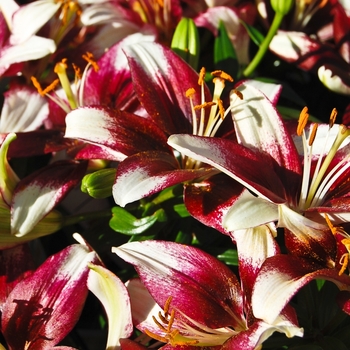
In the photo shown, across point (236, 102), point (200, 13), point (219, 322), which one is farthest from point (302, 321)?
point (200, 13)

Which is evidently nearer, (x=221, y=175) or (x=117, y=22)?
(x=221, y=175)

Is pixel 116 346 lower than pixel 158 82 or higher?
lower

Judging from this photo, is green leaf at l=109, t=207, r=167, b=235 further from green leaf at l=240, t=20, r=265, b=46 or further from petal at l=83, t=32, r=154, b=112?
green leaf at l=240, t=20, r=265, b=46

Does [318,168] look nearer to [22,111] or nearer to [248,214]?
[248,214]

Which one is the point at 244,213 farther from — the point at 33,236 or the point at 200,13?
the point at 200,13

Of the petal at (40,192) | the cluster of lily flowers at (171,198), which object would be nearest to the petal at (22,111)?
the cluster of lily flowers at (171,198)

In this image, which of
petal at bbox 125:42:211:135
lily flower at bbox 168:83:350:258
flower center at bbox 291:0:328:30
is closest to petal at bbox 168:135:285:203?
lily flower at bbox 168:83:350:258
